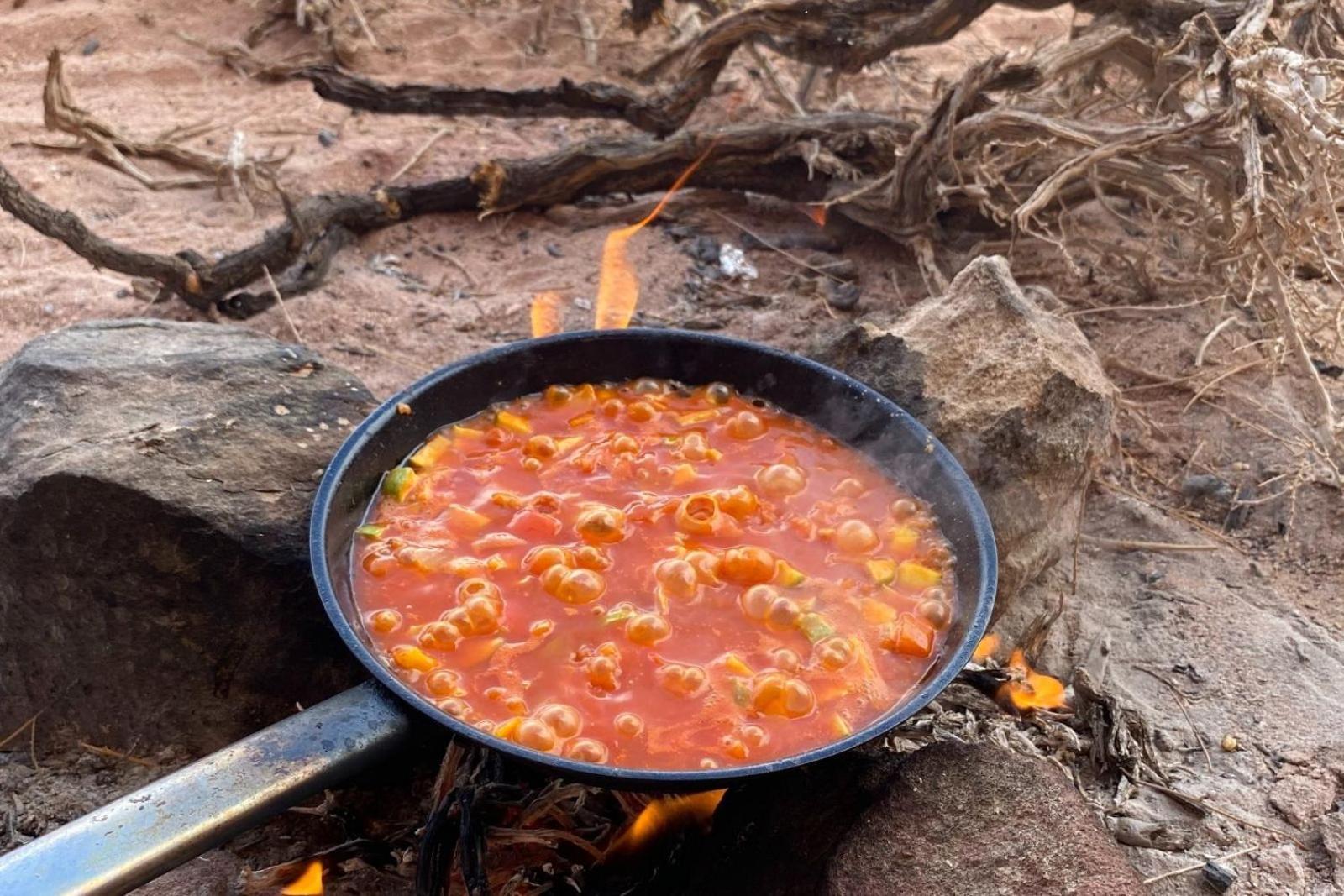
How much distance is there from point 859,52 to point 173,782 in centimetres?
398

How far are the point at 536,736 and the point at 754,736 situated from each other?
1.30ft

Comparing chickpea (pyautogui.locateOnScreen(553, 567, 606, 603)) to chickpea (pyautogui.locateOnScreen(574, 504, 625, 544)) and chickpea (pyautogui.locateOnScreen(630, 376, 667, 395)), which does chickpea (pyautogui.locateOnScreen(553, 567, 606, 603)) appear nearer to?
chickpea (pyautogui.locateOnScreen(574, 504, 625, 544))

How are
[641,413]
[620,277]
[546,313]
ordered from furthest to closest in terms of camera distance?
1. [620,277]
2. [546,313]
3. [641,413]

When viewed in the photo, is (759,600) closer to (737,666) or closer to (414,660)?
(737,666)

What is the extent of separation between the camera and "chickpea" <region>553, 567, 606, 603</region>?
7.12 feet

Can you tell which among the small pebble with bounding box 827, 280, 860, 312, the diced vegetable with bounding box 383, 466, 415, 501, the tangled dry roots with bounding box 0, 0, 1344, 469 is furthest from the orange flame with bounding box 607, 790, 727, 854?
the small pebble with bounding box 827, 280, 860, 312

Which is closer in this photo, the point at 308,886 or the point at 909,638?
the point at 308,886

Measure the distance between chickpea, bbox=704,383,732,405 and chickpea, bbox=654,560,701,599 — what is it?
652 millimetres

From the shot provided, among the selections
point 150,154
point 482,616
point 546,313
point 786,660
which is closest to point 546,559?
point 482,616

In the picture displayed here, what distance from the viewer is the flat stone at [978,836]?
1.84 m

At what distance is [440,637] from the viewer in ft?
6.82

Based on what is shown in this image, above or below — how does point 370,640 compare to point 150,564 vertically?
above

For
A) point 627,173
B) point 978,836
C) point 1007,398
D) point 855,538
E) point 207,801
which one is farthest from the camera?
point 627,173

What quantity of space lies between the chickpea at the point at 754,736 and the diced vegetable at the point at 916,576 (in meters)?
0.54
